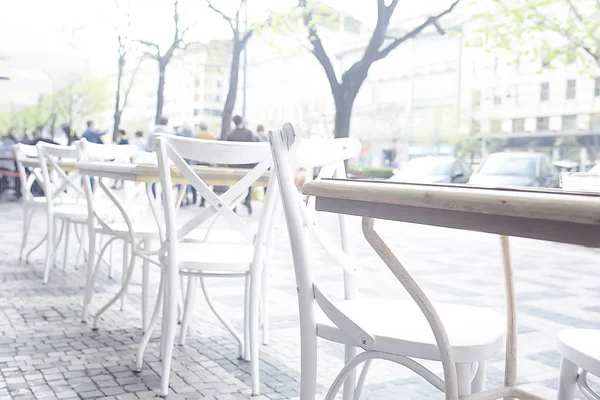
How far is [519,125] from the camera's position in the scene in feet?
65.8

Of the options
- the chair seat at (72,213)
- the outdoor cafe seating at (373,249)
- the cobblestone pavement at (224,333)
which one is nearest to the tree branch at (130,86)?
the cobblestone pavement at (224,333)

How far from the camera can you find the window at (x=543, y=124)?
1914 cm

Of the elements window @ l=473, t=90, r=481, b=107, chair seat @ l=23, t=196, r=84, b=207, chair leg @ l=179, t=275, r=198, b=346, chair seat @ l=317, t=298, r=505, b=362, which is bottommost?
chair leg @ l=179, t=275, r=198, b=346

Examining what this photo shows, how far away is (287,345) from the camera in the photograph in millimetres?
2709

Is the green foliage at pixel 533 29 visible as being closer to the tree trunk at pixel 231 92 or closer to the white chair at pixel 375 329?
the tree trunk at pixel 231 92

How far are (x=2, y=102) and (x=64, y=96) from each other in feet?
46.9

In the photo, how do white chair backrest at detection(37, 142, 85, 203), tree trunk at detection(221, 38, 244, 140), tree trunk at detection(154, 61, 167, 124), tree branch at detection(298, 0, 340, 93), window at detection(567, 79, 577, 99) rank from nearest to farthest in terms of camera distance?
1. white chair backrest at detection(37, 142, 85, 203)
2. tree branch at detection(298, 0, 340, 93)
3. tree trunk at detection(221, 38, 244, 140)
4. tree trunk at detection(154, 61, 167, 124)
5. window at detection(567, 79, 577, 99)

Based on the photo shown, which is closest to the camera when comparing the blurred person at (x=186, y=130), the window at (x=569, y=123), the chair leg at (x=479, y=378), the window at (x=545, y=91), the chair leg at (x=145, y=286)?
the chair leg at (x=479, y=378)

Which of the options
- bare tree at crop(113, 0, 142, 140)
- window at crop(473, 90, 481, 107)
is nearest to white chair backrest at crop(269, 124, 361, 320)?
bare tree at crop(113, 0, 142, 140)

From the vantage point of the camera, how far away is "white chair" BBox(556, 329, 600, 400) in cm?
114

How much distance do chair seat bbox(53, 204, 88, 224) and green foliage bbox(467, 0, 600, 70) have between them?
7.05 meters

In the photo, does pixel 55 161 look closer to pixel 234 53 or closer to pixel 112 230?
pixel 112 230

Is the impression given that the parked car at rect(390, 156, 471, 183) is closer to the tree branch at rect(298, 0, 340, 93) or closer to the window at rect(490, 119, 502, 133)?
the tree branch at rect(298, 0, 340, 93)

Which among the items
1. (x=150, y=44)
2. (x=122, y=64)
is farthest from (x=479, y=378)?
(x=122, y=64)
